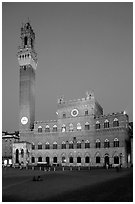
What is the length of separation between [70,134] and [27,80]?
20496mm

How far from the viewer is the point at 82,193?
1809 centimetres

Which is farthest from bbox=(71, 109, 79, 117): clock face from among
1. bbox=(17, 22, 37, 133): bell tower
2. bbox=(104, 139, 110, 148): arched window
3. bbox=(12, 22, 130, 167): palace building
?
bbox=(17, 22, 37, 133): bell tower

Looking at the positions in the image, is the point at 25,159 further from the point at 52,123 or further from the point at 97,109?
the point at 97,109

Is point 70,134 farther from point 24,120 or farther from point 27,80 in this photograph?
point 27,80

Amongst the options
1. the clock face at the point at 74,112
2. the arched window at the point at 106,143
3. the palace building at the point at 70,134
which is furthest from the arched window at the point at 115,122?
the clock face at the point at 74,112

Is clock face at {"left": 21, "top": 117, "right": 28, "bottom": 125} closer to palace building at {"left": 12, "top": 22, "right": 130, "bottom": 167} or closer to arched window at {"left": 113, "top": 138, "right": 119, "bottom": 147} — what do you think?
palace building at {"left": 12, "top": 22, "right": 130, "bottom": 167}

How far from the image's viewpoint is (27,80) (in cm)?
6756

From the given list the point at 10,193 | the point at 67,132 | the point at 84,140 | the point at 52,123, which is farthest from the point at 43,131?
the point at 10,193

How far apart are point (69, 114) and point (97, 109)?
7.45m

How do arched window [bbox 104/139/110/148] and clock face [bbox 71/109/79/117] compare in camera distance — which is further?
clock face [bbox 71/109/79/117]

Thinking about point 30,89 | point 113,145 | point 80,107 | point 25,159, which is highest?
point 30,89

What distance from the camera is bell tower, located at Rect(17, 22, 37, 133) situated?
6650 centimetres

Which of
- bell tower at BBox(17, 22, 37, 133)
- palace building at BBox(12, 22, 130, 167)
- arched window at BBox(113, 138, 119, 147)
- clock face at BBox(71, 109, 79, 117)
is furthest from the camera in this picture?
bell tower at BBox(17, 22, 37, 133)

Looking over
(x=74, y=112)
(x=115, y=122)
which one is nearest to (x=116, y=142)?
(x=115, y=122)
